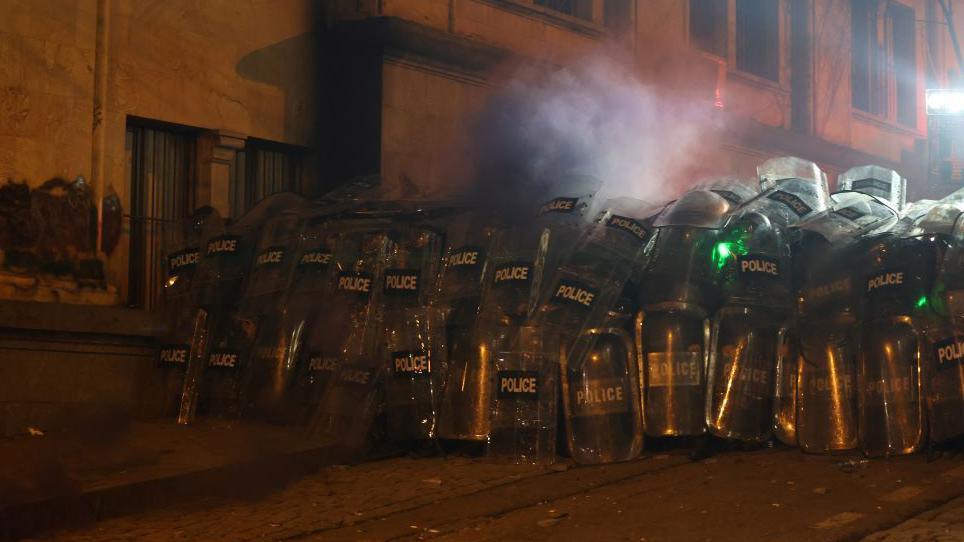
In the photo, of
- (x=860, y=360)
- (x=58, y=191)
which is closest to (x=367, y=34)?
(x=58, y=191)

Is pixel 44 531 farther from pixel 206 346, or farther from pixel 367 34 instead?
pixel 367 34

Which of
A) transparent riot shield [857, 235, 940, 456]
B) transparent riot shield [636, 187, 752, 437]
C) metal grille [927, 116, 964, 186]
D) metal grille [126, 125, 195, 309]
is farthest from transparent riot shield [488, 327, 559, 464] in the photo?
metal grille [927, 116, 964, 186]

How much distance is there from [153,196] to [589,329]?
16.0 feet

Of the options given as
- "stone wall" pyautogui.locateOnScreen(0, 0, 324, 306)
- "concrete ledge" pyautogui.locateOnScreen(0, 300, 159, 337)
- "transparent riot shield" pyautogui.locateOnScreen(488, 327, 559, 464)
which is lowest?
"transparent riot shield" pyautogui.locateOnScreen(488, 327, 559, 464)

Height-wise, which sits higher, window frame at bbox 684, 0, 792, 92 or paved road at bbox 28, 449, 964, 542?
window frame at bbox 684, 0, 792, 92

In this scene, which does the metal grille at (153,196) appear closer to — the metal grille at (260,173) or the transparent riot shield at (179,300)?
the transparent riot shield at (179,300)

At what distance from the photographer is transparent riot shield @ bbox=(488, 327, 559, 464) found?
7262 millimetres

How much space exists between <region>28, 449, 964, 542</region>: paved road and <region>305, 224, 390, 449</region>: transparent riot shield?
47 cm

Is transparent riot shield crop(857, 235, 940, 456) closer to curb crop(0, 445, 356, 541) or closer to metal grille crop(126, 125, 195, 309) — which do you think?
curb crop(0, 445, 356, 541)

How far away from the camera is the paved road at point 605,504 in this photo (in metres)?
5.50

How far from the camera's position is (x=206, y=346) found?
8641 millimetres

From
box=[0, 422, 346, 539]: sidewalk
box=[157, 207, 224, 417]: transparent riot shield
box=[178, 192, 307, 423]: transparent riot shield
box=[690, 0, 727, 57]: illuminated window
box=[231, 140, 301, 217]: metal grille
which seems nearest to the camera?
box=[0, 422, 346, 539]: sidewalk

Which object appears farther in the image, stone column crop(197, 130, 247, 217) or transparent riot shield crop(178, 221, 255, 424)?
stone column crop(197, 130, 247, 217)

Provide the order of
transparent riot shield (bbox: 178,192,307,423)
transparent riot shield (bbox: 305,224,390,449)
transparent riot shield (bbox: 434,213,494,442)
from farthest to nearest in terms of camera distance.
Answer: transparent riot shield (bbox: 178,192,307,423)
transparent riot shield (bbox: 305,224,390,449)
transparent riot shield (bbox: 434,213,494,442)
